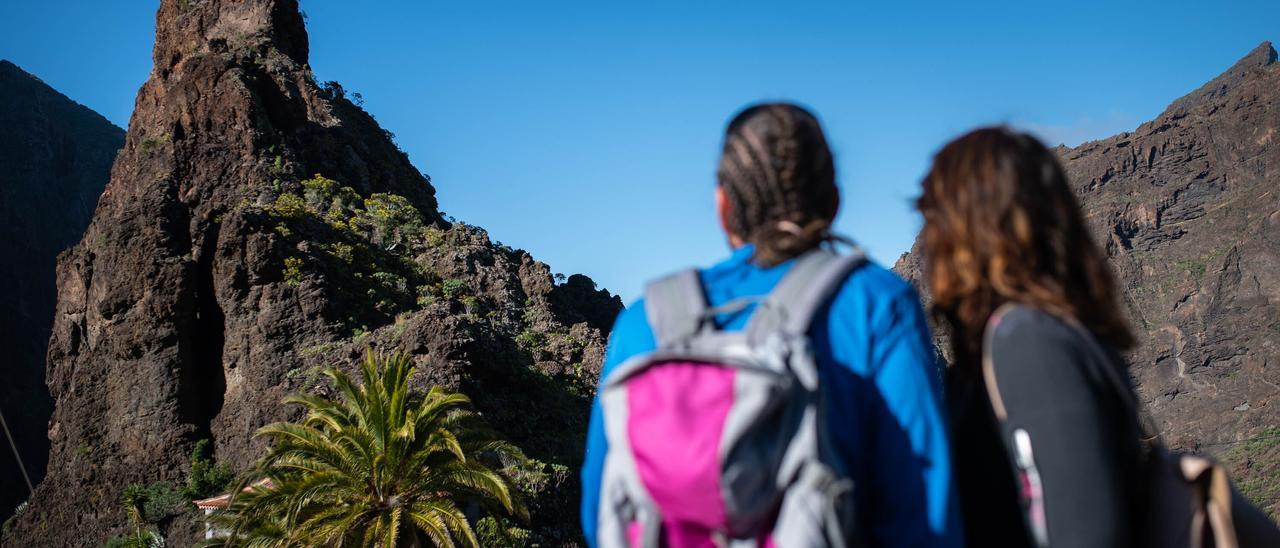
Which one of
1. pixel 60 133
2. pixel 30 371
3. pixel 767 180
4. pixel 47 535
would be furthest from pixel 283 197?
pixel 60 133

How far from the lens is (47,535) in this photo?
29.3 metres

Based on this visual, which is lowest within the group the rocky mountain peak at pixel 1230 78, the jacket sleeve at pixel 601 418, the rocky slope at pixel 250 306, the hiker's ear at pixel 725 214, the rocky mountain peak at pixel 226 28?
the jacket sleeve at pixel 601 418

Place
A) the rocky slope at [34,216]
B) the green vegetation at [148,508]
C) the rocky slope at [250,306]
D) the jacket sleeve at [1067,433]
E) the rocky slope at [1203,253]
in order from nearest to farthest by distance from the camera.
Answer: the jacket sleeve at [1067,433] → the rocky slope at [250,306] → the green vegetation at [148,508] → the rocky slope at [34,216] → the rocky slope at [1203,253]

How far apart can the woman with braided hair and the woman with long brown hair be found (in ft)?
0.36

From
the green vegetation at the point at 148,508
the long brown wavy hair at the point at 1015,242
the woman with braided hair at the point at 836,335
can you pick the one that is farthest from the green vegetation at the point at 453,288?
the long brown wavy hair at the point at 1015,242

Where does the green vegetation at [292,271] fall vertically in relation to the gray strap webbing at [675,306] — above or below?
above

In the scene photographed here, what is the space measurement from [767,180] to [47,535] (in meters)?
33.7

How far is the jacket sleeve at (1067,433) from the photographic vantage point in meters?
1.71

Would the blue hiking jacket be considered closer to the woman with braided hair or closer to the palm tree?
the woman with braided hair

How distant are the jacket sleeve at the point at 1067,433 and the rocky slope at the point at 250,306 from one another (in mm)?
19556

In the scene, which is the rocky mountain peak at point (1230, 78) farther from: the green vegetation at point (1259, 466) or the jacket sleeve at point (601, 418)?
the jacket sleeve at point (601, 418)

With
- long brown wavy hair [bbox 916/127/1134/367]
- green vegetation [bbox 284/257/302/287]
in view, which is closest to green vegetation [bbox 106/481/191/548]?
green vegetation [bbox 284/257/302/287]

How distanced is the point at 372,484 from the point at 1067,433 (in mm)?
13565

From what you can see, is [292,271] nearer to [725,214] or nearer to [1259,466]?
[725,214]
